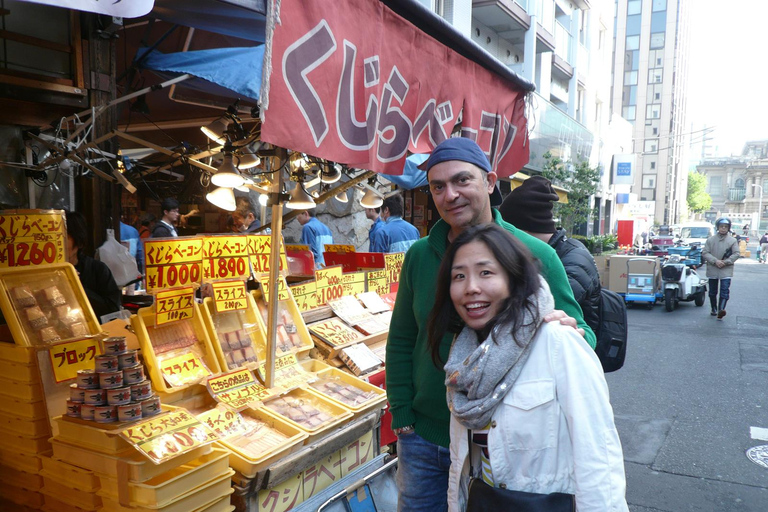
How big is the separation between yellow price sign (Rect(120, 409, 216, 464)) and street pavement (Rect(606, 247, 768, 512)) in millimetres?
3507

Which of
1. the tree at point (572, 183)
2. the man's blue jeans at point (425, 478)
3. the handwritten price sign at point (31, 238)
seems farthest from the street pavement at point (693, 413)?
the tree at point (572, 183)

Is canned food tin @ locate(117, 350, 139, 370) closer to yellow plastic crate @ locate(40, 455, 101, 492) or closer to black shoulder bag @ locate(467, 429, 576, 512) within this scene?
yellow plastic crate @ locate(40, 455, 101, 492)

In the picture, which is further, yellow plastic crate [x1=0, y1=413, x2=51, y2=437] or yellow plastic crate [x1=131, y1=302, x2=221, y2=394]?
yellow plastic crate [x1=131, y1=302, x2=221, y2=394]

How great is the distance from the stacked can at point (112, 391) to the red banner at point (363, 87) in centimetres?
140

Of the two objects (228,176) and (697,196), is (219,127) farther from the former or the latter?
(697,196)

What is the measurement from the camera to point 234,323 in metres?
3.92

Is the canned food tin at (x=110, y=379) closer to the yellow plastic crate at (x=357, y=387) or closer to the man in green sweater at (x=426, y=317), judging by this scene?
the man in green sweater at (x=426, y=317)

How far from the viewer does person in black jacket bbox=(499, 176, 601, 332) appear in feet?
11.3

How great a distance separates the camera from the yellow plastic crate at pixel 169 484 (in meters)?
2.54

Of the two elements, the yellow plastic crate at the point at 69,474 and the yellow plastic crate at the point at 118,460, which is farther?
the yellow plastic crate at the point at 69,474

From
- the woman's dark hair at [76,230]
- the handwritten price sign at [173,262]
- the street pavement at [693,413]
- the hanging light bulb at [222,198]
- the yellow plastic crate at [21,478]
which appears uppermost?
the hanging light bulb at [222,198]

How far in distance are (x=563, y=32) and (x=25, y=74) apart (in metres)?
24.7

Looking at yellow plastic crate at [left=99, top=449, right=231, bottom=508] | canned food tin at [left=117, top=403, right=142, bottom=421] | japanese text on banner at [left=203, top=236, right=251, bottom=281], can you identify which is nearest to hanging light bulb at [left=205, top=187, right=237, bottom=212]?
japanese text on banner at [left=203, top=236, right=251, bottom=281]

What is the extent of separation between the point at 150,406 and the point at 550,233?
106 inches
